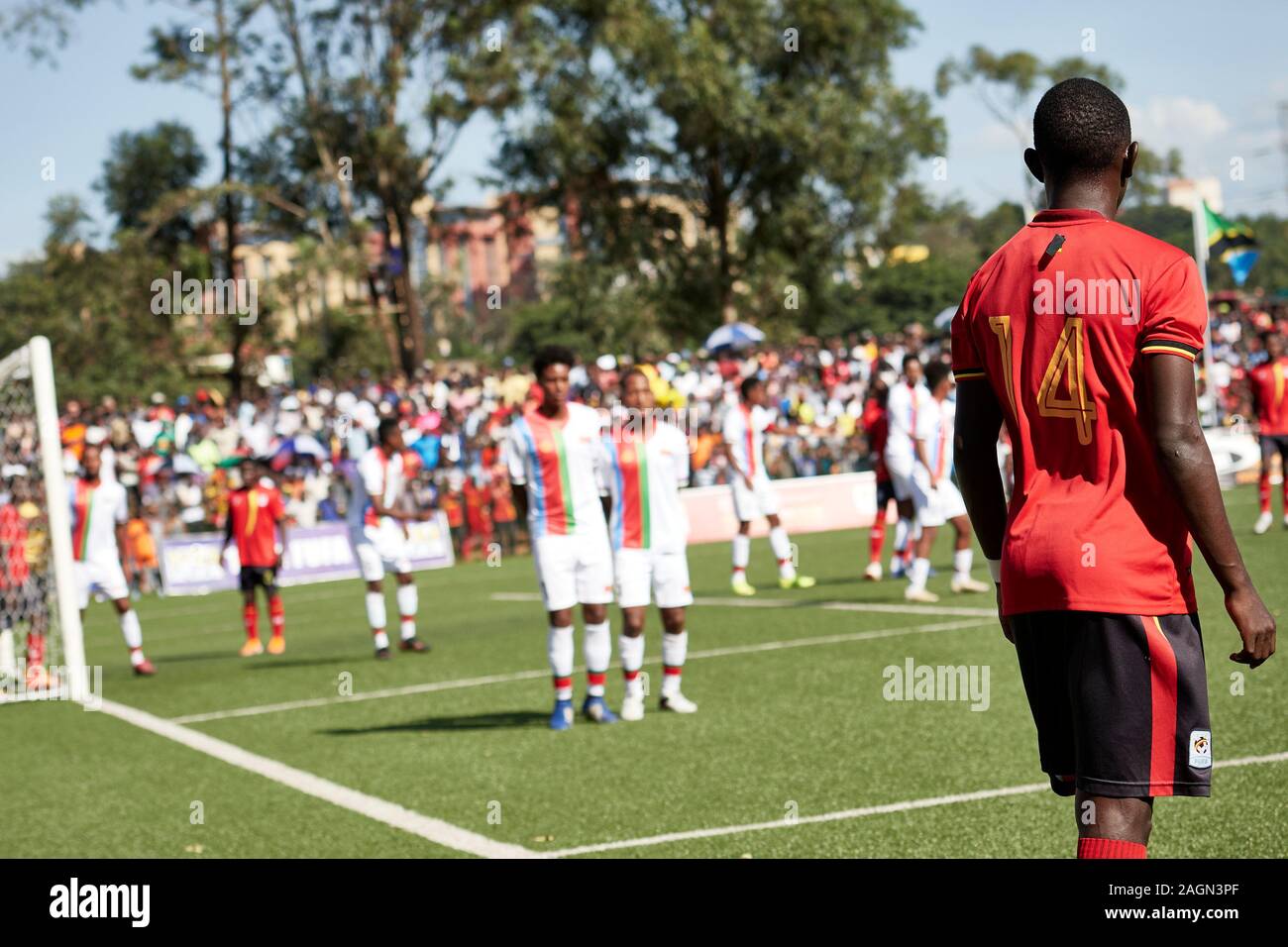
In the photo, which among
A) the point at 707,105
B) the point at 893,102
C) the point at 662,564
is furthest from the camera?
the point at 893,102

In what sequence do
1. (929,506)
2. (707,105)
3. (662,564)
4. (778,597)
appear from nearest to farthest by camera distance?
1. (662,564)
2. (929,506)
3. (778,597)
4. (707,105)

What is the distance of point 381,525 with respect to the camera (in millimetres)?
15273

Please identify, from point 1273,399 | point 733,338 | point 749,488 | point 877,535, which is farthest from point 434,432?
point 1273,399

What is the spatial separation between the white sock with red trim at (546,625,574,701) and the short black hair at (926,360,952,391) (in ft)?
20.2

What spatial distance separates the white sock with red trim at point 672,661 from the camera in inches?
394

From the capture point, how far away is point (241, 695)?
13156 millimetres

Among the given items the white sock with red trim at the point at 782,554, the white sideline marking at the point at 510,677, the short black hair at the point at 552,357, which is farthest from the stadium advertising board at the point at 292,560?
the short black hair at the point at 552,357

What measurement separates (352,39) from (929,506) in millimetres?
24656

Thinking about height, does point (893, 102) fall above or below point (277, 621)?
above

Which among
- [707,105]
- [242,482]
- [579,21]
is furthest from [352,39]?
[242,482]

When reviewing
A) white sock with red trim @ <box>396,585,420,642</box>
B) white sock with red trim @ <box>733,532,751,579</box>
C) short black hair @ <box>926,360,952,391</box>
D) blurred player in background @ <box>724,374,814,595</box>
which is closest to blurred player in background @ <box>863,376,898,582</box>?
blurred player in background @ <box>724,374,814,595</box>

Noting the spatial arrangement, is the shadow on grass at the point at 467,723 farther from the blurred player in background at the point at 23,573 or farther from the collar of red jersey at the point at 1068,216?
the collar of red jersey at the point at 1068,216

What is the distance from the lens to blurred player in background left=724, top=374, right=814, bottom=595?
17734mm
